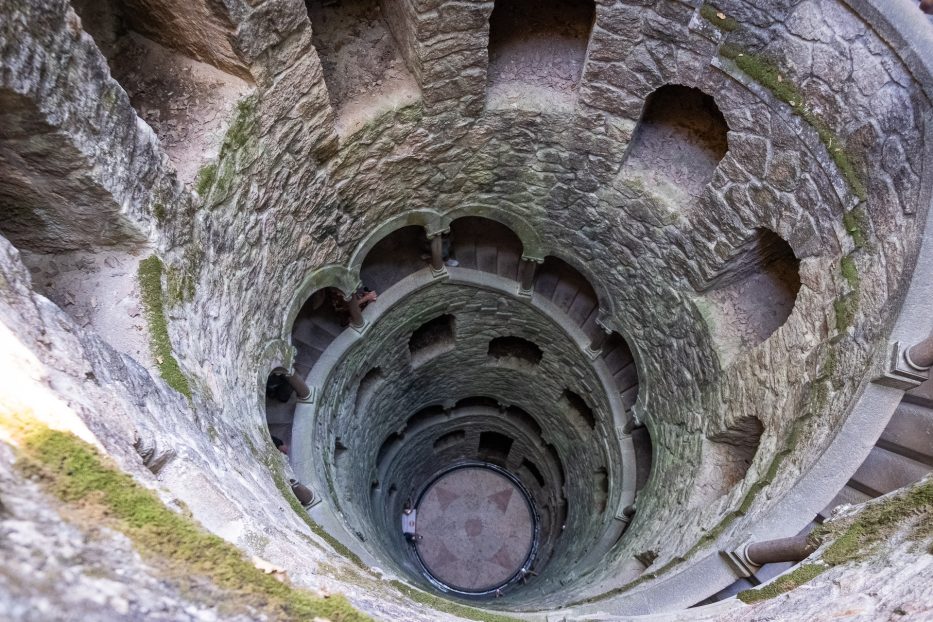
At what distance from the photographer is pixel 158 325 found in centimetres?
395

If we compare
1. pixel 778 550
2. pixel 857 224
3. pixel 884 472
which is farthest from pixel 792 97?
pixel 778 550

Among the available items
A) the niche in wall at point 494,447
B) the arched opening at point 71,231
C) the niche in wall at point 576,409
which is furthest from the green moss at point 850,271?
the niche in wall at point 494,447

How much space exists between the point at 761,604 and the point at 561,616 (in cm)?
199

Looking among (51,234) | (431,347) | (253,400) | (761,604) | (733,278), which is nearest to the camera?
(761,604)

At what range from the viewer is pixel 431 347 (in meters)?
10.6

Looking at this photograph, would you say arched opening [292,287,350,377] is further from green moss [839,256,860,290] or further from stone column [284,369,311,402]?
green moss [839,256,860,290]

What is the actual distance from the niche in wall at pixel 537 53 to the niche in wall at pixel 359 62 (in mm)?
1159

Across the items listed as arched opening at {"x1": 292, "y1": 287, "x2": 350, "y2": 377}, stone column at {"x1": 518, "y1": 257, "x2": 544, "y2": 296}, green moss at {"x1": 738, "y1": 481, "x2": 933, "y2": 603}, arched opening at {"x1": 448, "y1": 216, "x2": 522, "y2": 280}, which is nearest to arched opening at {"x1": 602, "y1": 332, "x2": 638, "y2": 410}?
stone column at {"x1": 518, "y1": 257, "x2": 544, "y2": 296}

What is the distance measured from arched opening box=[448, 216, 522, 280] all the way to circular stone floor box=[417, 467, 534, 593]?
A: 638cm

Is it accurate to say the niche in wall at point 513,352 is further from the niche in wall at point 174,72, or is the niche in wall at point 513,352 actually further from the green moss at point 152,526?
the green moss at point 152,526

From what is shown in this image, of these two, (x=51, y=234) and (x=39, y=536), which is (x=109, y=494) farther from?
(x=51, y=234)

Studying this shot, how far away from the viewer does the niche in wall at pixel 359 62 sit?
6.11 meters

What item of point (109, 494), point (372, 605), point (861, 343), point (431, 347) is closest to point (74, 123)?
point (109, 494)

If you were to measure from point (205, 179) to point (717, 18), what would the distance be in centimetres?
481
